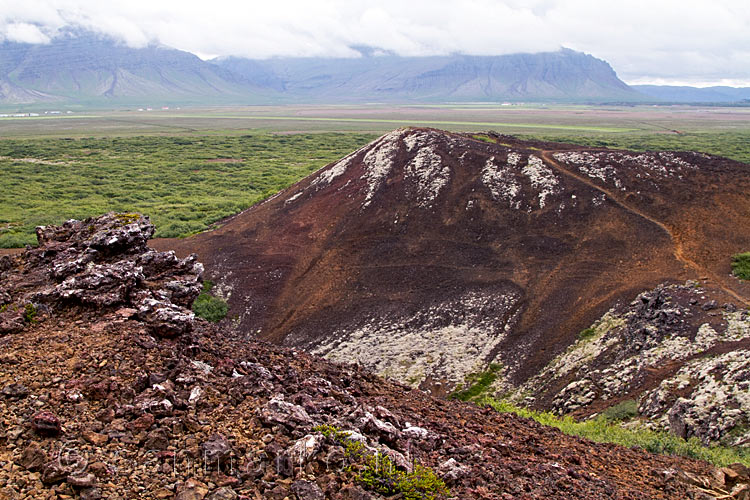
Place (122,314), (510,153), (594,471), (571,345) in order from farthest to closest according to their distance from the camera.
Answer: (510,153), (571,345), (122,314), (594,471)

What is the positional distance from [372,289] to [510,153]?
49.1 ft

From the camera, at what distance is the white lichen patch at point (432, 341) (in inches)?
846

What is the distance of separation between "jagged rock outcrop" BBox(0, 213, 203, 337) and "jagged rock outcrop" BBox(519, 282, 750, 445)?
41.9 feet

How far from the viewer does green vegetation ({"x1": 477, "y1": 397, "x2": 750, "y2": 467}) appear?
12.4 meters

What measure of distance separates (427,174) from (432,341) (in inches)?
566

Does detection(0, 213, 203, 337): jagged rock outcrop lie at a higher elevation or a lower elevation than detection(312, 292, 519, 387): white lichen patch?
higher

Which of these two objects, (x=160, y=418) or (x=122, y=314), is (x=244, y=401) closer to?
(x=160, y=418)

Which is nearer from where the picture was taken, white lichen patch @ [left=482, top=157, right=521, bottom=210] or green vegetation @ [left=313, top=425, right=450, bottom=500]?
green vegetation @ [left=313, top=425, right=450, bottom=500]

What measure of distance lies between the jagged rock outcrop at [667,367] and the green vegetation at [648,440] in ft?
2.24

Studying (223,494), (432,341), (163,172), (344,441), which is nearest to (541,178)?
(432,341)

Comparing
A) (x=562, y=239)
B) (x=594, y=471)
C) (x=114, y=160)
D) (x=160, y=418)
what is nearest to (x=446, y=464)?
(x=594, y=471)

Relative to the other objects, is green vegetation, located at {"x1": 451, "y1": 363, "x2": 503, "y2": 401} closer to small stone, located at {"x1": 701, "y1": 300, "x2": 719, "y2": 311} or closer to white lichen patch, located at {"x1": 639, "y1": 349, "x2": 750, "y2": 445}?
white lichen patch, located at {"x1": 639, "y1": 349, "x2": 750, "y2": 445}

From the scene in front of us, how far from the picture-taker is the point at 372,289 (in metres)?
26.6

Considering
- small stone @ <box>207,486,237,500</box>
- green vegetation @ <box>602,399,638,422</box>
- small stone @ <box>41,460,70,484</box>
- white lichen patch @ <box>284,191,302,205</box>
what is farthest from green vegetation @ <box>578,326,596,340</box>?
white lichen patch @ <box>284,191,302,205</box>
